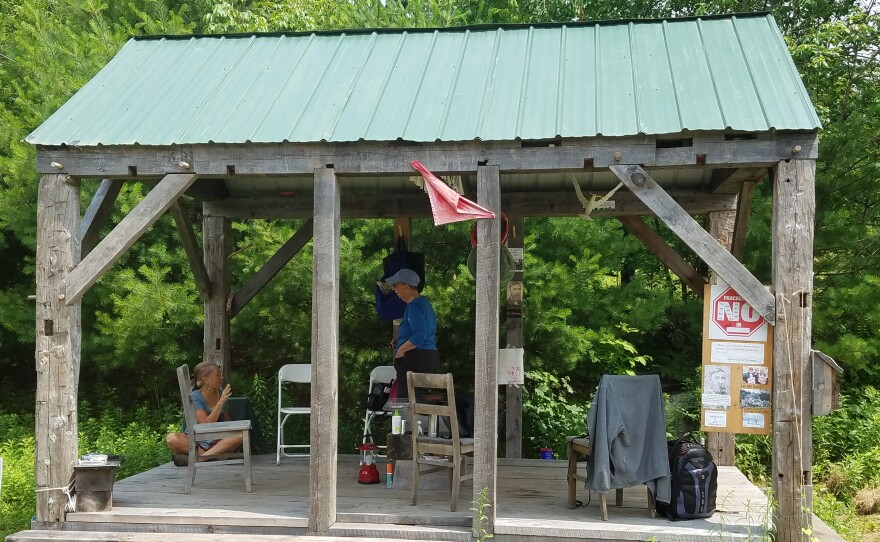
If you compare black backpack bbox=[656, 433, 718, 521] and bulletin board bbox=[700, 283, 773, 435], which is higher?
bulletin board bbox=[700, 283, 773, 435]

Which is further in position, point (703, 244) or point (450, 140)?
point (450, 140)

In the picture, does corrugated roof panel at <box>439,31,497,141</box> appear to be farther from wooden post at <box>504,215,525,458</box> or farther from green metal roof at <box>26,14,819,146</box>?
wooden post at <box>504,215,525,458</box>

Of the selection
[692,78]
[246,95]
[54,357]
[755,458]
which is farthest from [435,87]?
[755,458]

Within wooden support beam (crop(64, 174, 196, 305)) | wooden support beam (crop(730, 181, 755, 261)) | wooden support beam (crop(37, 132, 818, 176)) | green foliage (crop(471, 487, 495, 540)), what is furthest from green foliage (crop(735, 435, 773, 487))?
wooden support beam (crop(64, 174, 196, 305))

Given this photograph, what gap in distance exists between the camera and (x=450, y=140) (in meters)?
5.69

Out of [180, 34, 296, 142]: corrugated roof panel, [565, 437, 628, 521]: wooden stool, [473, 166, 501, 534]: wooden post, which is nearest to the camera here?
[473, 166, 501, 534]: wooden post

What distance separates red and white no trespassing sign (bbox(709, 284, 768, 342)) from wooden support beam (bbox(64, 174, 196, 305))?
331cm

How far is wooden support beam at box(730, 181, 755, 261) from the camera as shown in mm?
7355

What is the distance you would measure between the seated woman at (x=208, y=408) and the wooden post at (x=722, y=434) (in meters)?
3.97

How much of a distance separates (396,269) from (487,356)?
3074 millimetres

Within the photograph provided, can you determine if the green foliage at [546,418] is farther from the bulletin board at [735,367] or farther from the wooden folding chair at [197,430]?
the bulletin board at [735,367]

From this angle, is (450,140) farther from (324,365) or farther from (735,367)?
(735,367)

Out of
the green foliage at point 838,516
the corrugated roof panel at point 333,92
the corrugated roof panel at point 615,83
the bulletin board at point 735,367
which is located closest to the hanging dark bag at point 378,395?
the corrugated roof panel at point 333,92

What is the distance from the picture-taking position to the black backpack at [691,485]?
19.2 ft
